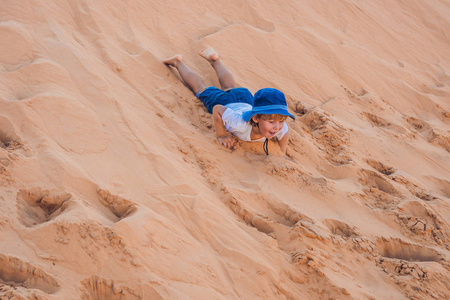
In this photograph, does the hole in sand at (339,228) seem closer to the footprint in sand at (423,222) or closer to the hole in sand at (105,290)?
the footprint in sand at (423,222)

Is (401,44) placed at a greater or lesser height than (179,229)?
greater

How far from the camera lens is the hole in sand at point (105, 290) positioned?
1.78 m

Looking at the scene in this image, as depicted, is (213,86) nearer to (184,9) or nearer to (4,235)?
(184,9)

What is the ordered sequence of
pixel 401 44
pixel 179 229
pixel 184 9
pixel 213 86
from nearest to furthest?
pixel 179 229 < pixel 213 86 < pixel 184 9 < pixel 401 44

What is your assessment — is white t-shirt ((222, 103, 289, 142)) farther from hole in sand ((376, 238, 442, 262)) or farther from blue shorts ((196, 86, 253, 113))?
hole in sand ((376, 238, 442, 262))

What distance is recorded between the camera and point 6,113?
2.37m

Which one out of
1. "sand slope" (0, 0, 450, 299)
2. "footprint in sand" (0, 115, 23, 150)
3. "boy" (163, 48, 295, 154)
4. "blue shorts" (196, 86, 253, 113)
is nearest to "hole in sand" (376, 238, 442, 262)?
"sand slope" (0, 0, 450, 299)

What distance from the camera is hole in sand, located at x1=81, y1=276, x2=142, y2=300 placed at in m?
1.78

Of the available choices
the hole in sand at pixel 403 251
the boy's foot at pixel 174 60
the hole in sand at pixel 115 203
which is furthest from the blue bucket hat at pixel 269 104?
the hole in sand at pixel 115 203

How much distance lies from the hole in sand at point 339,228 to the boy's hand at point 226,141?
898 millimetres

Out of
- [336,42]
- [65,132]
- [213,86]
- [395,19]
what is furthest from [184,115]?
[395,19]

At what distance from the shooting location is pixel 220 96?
137 inches

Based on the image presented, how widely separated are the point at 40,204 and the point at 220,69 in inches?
89.2

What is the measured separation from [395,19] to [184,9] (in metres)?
3.29
